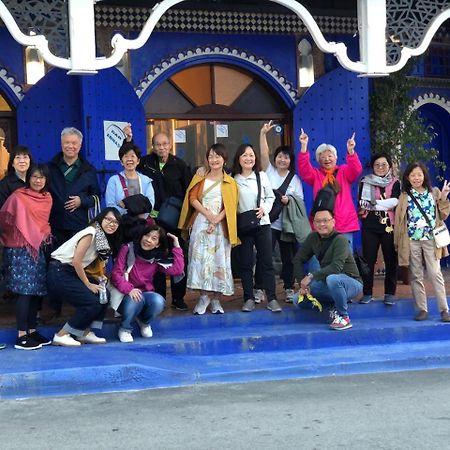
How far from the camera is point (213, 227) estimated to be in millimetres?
7734

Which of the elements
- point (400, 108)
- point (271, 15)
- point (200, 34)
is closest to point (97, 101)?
point (200, 34)

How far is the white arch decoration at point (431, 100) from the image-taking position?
37.6 ft

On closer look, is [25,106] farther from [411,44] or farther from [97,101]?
[411,44]

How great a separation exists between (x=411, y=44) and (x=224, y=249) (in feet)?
10.0

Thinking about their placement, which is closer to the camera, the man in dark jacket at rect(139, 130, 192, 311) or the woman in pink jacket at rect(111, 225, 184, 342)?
the woman in pink jacket at rect(111, 225, 184, 342)

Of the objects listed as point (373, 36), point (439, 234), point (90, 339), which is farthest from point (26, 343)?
point (373, 36)

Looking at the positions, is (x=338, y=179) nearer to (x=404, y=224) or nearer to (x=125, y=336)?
(x=404, y=224)

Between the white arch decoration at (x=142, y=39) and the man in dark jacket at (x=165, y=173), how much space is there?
3.10ft

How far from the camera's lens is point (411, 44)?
870cm

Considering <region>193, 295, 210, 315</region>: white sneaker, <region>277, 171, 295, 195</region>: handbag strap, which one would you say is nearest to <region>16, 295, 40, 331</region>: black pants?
<region>193, 295, 210, 315</region>: white sneaker

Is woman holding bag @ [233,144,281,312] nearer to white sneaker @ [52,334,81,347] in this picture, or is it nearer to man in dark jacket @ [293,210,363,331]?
man in dark jacket @ [293,210,363,331]

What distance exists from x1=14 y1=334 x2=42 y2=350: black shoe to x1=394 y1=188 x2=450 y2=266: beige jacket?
3.49 m

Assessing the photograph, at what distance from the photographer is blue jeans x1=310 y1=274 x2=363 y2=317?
7.51 m

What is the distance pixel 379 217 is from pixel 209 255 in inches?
71.6
